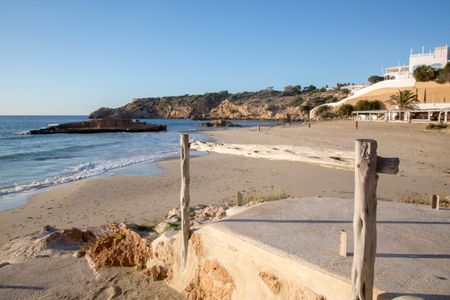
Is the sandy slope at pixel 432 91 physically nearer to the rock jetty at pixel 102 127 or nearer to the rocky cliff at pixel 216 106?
the rock jetty at pixel 102 127

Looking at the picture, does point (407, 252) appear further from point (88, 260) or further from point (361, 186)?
point (88, 260)

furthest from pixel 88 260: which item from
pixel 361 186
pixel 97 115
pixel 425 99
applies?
pixel 97 115

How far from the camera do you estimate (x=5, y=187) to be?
13.1 metres

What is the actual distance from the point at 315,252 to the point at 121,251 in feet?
11.8

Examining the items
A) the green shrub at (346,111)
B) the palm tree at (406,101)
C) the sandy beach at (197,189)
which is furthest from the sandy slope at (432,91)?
the sandy beach at (197,189)

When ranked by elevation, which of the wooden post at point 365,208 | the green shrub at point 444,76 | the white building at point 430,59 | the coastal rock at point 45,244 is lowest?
the coastal rock at point 45,244

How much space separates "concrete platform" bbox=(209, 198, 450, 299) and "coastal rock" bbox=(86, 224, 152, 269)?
5.78ft

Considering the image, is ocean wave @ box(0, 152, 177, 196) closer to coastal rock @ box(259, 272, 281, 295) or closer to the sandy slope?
coastal rock @ box(259, 272, 281, 295)

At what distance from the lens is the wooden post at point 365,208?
2926 mm

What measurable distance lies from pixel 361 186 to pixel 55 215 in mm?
8586

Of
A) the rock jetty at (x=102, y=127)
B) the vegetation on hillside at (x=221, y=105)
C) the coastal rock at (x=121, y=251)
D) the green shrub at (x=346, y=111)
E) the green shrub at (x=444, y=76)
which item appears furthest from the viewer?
the vegetation on hillside at (x=221, y=105)

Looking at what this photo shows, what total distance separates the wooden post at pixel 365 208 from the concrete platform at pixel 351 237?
0.96 feet

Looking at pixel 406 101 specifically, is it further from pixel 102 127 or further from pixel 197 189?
pixel 102 127

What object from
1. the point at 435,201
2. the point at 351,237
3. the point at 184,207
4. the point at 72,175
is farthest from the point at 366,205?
the point at 72,175
